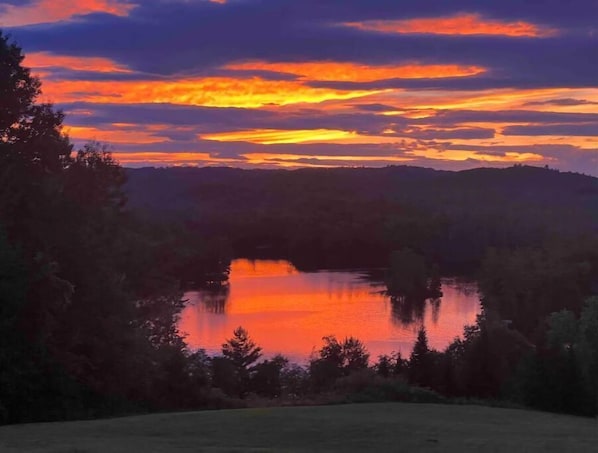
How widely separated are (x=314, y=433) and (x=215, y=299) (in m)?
36.4

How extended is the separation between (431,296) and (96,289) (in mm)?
38145

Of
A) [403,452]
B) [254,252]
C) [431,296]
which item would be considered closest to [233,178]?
[254,252]

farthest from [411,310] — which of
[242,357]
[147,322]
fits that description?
[147,322]

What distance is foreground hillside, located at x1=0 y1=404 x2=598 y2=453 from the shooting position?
1083 centimetres

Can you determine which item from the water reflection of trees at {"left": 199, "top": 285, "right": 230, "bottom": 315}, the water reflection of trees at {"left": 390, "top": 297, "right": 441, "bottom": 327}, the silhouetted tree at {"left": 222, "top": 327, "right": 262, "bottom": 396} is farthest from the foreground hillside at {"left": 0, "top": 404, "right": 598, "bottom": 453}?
the water reflection of trees at {"left": 390, "top": 297, "right": 441, "bottom": 327}

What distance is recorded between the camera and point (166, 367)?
68.1 ft

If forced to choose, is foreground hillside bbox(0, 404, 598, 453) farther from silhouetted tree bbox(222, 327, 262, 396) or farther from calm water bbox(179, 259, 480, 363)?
calm water bbox(179, 259, 480, 363)

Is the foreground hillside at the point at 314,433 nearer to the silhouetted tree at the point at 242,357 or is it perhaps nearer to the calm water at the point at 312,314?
the silhouetted tree at the point at 242,357

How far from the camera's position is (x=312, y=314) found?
4606 cm

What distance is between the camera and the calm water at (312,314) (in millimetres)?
39219

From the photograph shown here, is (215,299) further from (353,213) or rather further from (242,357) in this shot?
(353,213)

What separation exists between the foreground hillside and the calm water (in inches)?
810

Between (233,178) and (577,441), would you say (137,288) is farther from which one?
(233,178)

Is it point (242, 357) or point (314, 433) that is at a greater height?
point (314, 433)
